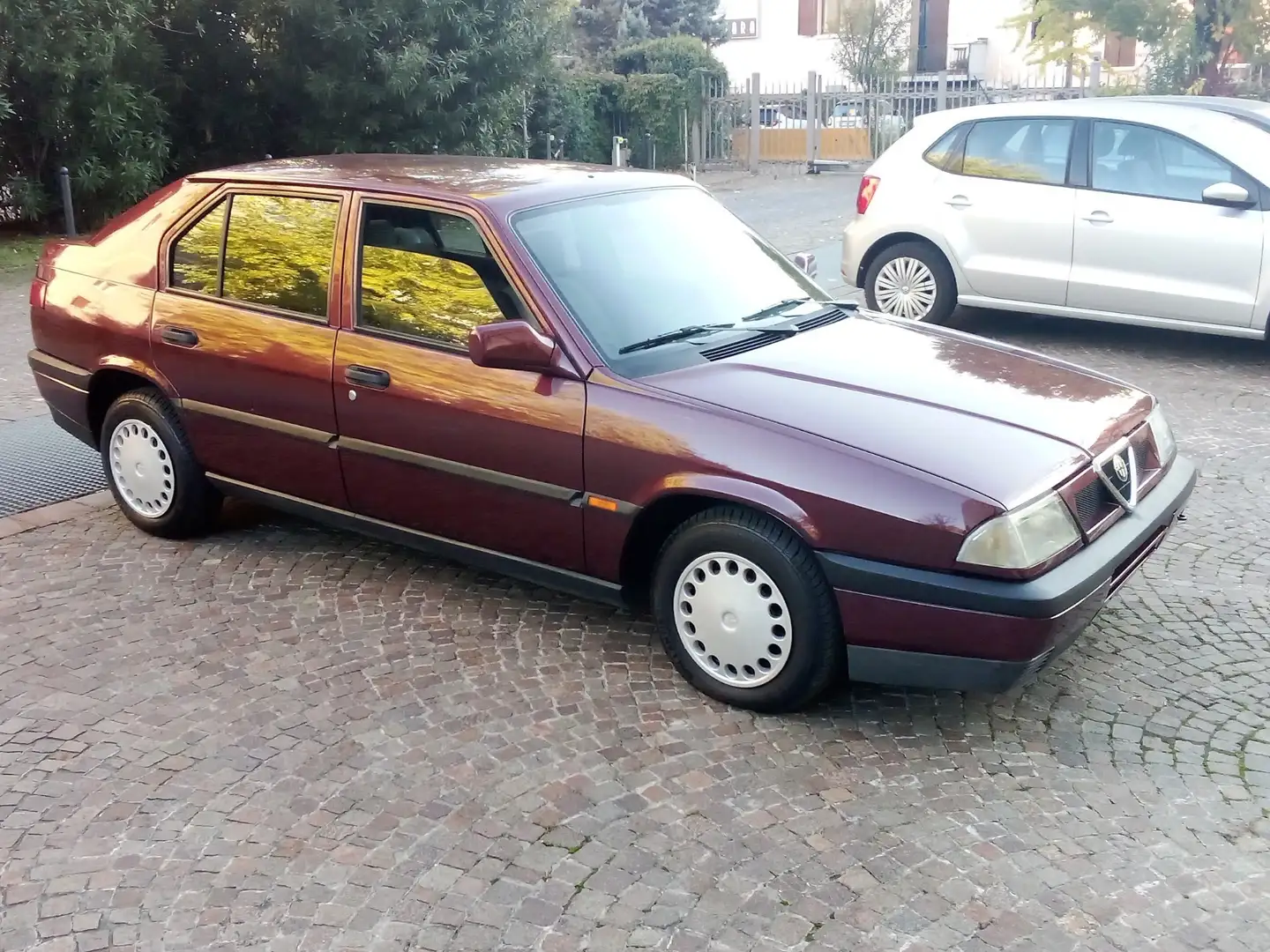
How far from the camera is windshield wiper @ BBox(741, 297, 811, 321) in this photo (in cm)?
478

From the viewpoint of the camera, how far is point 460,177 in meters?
4.95

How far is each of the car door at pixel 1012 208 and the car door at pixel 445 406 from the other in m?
5.82

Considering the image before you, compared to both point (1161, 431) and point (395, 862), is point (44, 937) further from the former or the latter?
point (1161, 431)

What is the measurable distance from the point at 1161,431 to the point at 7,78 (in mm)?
13378

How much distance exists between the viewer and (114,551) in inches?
221

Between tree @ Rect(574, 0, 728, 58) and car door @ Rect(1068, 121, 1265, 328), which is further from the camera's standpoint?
tree @ Rect(574, 0, 728, 58)

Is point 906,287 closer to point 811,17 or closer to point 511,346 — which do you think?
point 511,346

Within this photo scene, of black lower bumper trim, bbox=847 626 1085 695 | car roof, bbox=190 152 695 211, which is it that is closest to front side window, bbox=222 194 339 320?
car roof, bbox=190 152 695 211

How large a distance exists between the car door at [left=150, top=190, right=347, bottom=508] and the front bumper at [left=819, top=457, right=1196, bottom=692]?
225cm

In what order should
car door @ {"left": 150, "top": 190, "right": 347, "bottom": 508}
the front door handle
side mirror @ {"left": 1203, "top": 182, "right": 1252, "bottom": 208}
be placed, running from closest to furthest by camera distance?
the front door handle
car door @ {"left": 150, "top": 190, "right": 347, "bottom": 508}
side mirror @ {"left": 1203, "top": 182, "right": 1252, "bottom": 208}

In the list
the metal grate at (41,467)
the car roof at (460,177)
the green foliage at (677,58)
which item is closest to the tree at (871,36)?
the green foliage at (677,58)

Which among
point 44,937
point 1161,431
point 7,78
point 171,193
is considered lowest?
point 44,937

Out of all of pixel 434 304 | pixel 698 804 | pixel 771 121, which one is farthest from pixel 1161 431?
pixel 771 121

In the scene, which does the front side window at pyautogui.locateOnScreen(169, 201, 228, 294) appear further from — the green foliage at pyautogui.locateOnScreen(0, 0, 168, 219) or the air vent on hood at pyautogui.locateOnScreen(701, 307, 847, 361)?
the green foliage at pyautogui.locateOnScreen(0, 0, 168, 219)
